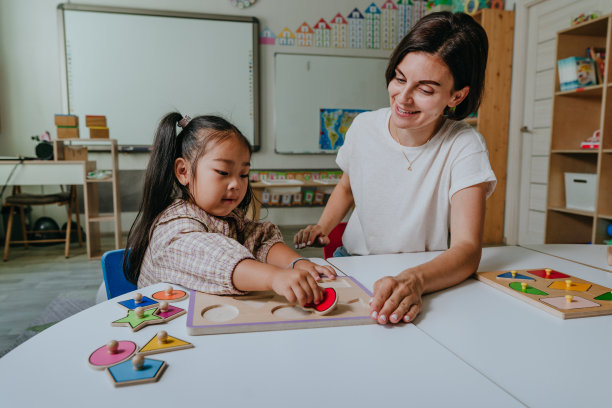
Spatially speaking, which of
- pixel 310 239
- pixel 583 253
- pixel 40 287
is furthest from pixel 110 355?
pixel 40 287

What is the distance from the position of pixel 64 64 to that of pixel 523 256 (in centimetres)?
415

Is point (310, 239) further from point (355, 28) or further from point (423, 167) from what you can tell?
point (355, 28)

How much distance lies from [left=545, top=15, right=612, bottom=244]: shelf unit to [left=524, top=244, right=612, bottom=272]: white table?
5.37 feet

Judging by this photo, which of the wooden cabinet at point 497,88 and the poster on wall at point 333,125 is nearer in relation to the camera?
the wooden cabinet at point 497,88

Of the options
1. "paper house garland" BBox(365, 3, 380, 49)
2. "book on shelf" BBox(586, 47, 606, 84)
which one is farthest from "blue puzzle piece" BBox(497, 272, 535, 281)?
"paper house garland" BBox(365, 3, 380, 49)

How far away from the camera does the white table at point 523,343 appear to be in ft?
1.58

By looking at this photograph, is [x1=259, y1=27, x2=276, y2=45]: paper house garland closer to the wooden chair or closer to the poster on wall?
the poster on wall

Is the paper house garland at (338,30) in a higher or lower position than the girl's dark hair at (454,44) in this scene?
higher

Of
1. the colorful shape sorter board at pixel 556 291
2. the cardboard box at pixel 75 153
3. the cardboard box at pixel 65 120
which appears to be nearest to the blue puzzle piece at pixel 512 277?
the colorful shape sorter board at pixel 556 291

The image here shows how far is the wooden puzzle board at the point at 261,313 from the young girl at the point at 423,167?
2.9 inches

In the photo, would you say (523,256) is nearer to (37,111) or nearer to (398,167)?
(398,167)

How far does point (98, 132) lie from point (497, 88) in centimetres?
333

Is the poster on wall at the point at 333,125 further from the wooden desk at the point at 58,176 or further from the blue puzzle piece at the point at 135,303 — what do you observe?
the blue puzzle piece at the point at 135,303

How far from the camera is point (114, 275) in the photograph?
3.37 feet
